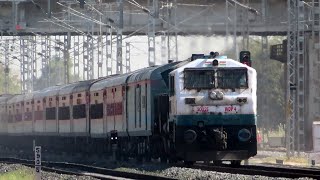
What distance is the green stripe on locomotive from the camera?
1245 inches

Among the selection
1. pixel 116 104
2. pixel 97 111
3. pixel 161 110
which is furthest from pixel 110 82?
pixel 161 110

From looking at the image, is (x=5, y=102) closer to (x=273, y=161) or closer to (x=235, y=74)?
(x=273, y=161)

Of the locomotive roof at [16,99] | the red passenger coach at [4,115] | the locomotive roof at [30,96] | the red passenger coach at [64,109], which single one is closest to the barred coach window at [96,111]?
the red passenger coach at [64,109]

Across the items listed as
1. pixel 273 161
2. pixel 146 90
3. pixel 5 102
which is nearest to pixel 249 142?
pixel 146 90

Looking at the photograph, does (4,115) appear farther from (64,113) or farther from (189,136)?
(189,136)

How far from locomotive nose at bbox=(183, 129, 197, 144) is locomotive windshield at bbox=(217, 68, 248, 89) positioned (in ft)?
5.56

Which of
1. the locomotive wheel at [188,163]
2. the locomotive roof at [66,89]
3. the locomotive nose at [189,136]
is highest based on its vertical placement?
the locomotive roof at [66,89]

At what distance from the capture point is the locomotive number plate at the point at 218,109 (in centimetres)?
3167

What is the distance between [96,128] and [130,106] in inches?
314

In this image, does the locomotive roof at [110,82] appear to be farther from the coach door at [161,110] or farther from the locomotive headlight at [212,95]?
the locomotive headlight at [212,95]

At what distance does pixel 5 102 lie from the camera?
75250mm

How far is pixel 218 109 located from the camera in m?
31.7

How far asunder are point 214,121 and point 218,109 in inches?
14.9

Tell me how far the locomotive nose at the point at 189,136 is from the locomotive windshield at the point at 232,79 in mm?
1693
